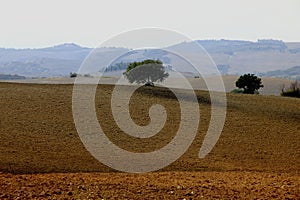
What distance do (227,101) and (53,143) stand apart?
21.0 m

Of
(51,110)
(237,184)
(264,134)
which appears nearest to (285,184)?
(237,184)

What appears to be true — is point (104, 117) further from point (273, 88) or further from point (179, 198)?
point (273, 88)

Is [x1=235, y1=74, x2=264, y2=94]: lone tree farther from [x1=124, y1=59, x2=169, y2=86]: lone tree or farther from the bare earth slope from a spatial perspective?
the bare earth slope

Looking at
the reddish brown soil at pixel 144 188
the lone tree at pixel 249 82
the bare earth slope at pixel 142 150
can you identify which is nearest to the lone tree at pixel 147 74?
the bare earth slope at pixel 142 150

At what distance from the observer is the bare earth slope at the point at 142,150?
11430mm

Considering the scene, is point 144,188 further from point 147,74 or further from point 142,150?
point 147,74

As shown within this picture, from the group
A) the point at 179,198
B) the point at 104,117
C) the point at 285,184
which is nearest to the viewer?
the point at 179,198

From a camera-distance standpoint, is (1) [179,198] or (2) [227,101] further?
(2) [227,101]

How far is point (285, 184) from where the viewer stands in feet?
41.7

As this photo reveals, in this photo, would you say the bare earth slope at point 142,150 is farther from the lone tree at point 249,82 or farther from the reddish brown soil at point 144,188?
the lone tree at point 249,82

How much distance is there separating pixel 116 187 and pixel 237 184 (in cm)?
335

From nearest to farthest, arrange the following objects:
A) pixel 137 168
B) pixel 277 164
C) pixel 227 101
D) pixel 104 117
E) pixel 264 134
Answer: pixel 137 168 → pixel 277 164 → pixel 264 134 → pixel 104 117 → pixel 227 101

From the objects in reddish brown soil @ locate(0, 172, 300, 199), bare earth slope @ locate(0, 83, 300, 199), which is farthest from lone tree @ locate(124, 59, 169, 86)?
reddish brown soil @ locate(0, 172, 300, 199)

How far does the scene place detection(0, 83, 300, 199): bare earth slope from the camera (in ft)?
37.5
